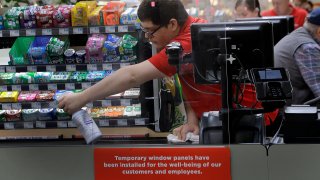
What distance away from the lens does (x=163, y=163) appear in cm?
404

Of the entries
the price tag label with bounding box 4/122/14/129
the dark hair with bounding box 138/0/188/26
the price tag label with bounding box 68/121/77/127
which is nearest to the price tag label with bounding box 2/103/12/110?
the price tag label with bounding box 4/122/14/129

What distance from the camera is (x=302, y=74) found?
4.44 metres

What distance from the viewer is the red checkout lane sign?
399 cm

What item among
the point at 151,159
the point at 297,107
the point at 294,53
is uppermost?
the point at 294,53

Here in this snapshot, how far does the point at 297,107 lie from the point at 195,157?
27.8 inches

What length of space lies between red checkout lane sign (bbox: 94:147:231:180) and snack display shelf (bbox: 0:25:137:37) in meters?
0.83

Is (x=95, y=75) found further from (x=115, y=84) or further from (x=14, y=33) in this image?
(x=14, y=33)

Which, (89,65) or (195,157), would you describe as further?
(89,65)

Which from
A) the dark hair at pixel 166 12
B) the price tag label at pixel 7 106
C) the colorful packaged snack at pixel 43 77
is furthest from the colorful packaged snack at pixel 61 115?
the dark hair at pixel 166 12

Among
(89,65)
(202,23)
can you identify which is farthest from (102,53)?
(202,23)

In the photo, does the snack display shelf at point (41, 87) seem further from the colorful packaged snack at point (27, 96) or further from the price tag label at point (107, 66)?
the price tag label at point (107, 66)

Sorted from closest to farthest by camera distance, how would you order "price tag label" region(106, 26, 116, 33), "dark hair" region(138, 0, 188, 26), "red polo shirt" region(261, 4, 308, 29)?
1. "dark hair" region(138, 0, 188, 26)
2. "price tag label" region(106, 26, 116, 33)
3. "red polo shirt" region(261, 4, 308, 29)

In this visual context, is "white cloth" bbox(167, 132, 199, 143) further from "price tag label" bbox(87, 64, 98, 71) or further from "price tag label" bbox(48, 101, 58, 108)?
"price tag label" bbox(48, 101, 58, 108)

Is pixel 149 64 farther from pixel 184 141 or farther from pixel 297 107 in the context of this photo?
pixel 297 107
